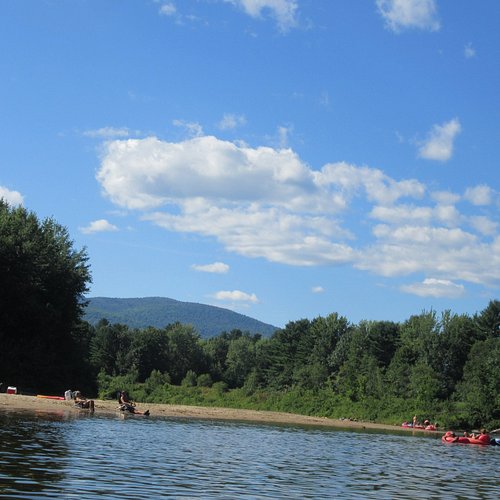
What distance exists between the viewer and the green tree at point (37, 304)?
63156mm

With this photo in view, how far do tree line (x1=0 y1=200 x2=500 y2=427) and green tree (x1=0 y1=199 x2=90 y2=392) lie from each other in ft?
0.37

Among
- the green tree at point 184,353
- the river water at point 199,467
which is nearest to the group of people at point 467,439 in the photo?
the river water at point 199,467

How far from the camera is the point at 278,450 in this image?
3366cm

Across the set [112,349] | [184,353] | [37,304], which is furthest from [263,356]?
[37,304]

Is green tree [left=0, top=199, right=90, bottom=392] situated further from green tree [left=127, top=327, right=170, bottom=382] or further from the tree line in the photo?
green tree [left=127, top=327, right=170, bottom=382]

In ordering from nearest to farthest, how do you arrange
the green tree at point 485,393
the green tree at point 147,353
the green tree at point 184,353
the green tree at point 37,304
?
the green tree at point 37,304
the green tree at point 485,393
the green tree at point 147,353
the green tree at point 184,353

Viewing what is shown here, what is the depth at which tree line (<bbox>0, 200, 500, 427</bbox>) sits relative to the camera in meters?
65.1

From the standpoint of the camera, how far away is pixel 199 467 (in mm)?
23516

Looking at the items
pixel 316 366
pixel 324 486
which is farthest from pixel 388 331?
pixel 324 486

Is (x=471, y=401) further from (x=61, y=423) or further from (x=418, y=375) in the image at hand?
(x=61, y=423)

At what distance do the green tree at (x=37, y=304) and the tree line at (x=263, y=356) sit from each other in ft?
0.37

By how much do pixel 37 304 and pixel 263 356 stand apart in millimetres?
88178

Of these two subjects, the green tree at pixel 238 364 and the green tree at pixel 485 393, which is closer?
the green tree at pixel 485 393

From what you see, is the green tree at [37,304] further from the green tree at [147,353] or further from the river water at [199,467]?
the green tree at [147,353]
